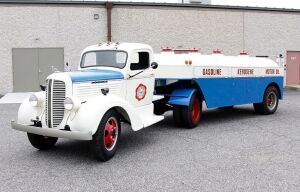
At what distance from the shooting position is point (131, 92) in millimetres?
7648

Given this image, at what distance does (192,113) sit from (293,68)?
17.1m

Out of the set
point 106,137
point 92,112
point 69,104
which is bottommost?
point 106,137

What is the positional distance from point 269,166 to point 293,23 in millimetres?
20123

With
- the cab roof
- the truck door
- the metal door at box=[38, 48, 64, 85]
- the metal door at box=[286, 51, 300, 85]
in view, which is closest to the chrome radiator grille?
the truck door

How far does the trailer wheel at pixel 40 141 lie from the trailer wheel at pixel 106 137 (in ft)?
4.66

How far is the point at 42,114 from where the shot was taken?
6.73 meters

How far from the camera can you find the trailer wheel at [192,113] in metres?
9.20

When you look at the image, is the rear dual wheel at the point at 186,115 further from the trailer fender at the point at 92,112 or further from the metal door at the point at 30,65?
the metal door at the point at 30,65

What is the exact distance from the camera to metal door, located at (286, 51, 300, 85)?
24.2 m

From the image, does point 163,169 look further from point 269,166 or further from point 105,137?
point 269,166

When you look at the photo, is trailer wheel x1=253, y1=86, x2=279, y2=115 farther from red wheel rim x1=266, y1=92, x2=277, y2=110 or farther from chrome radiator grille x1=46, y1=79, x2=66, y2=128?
chrome radiator grille x1=46, y1=79, x2=66, y2=128

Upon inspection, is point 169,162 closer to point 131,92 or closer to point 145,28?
point 131,92

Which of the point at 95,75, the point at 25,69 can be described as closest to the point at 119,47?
the point at 95,75

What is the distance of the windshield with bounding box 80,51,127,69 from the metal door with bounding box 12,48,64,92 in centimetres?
1128
